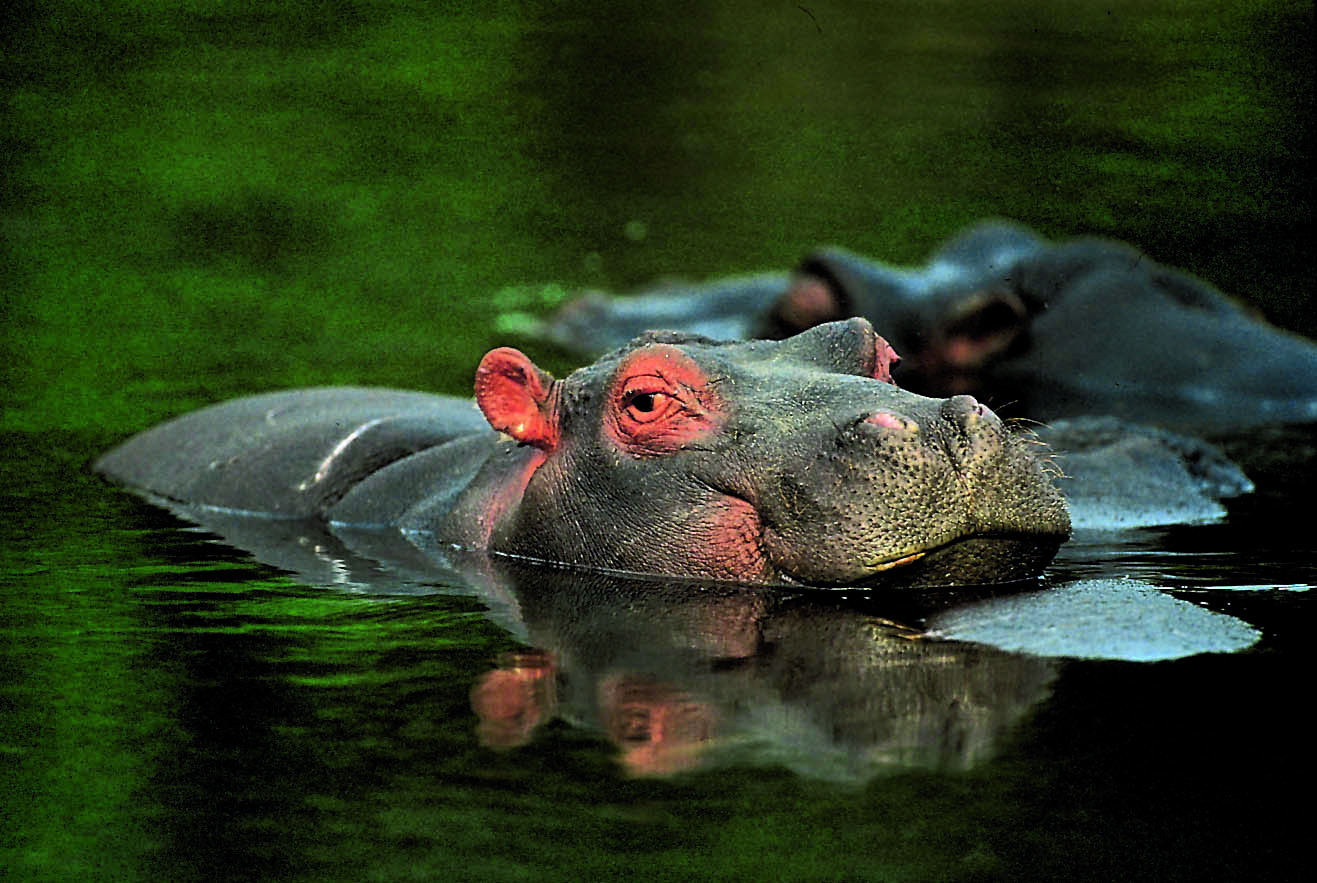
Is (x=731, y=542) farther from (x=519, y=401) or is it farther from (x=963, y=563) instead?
(x=519, y=401)

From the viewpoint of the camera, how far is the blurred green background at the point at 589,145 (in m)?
18.1

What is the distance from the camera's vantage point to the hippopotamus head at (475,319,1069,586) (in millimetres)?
6078

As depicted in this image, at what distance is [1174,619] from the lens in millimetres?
5832

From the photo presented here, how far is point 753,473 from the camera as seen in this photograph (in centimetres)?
632

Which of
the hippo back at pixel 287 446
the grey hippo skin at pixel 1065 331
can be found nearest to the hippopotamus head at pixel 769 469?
the hippo back at pixel 287 446

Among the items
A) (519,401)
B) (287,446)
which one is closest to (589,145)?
(287,446)

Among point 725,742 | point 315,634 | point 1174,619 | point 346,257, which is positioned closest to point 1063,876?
point 725,742

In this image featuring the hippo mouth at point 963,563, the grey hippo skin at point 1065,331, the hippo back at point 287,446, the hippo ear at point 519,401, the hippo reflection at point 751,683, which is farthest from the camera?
the grey hippo skin at point 1065,331

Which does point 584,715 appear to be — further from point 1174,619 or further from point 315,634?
point 1174,619

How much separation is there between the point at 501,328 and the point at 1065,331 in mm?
4570

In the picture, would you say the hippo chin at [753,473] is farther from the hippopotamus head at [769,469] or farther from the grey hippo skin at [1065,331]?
the grey hippo skin at [1065,331]

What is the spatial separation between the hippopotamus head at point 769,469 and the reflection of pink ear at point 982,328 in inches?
199

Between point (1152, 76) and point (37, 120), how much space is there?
1065cm

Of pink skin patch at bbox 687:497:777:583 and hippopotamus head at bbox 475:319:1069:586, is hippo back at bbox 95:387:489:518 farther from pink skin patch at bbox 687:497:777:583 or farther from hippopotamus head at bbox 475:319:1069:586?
pink skin patch at bbox 687:497:777:583
